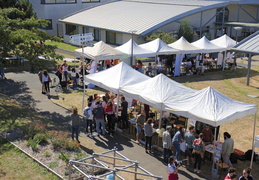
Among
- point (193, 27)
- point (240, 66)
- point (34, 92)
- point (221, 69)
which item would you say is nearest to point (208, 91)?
point (34, 92)

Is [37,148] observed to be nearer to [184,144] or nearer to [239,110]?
[184,144]

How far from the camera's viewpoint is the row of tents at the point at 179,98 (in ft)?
35.6

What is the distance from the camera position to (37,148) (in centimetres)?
1155

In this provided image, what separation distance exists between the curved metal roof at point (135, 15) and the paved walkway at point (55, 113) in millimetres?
12027

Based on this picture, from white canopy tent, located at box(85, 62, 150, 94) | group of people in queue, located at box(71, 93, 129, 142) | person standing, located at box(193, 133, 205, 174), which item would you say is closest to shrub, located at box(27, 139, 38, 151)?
group of people in queue, located at box(71, 93, 129, 142)

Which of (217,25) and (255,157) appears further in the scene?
(217,25)

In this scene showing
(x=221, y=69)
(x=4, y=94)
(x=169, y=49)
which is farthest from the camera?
(x=221, y=69)

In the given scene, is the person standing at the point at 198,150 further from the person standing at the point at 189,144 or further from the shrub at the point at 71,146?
the shrub at the point at 71,146

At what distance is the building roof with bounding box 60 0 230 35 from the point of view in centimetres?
3039

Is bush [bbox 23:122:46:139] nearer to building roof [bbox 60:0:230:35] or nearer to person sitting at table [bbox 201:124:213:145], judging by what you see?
person sitting at table [bbox 201:124:213:145]

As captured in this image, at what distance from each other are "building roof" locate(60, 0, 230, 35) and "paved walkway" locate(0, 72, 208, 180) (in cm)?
1206

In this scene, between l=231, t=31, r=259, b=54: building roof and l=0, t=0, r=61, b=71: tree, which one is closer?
l=0, t=0, r=61, b=71: tree

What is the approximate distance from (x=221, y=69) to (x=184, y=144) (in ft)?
55.5

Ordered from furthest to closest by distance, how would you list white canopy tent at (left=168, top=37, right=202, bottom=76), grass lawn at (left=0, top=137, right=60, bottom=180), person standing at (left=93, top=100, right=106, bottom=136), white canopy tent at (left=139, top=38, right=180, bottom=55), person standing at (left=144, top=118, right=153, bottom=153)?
1. white canopy tent at (left=168, top=37, right=202, bottom=76)
2. white canopy tent at (left=139, top=38, right=180, bottom=55)
3. person standing at (left=93, top=100, right=106, bottom=136)
4. person standing at (left=144, top=118, right=153, bottom=153)
5. grass lawn at (left=0, top=137, right=60, bottom=180)
